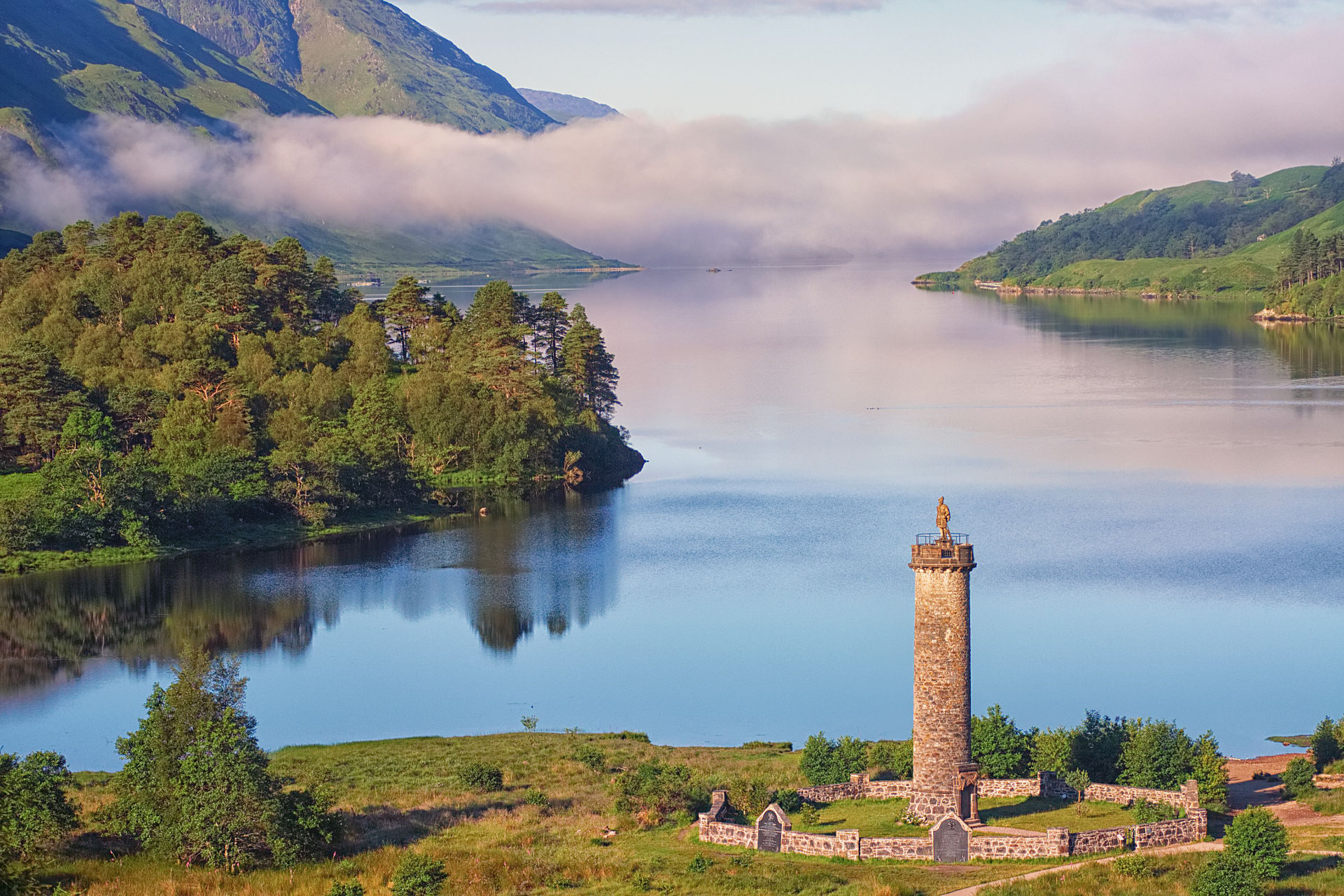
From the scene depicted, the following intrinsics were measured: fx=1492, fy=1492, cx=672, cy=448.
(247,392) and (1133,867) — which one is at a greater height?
(247,392)

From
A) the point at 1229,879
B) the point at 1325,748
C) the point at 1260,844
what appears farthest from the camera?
the point at 1325,748

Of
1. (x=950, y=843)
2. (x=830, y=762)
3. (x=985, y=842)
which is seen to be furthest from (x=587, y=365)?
(x=985, y=842)

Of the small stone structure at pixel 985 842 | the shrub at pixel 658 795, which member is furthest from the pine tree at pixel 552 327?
the small stone structure at pixel 985 842

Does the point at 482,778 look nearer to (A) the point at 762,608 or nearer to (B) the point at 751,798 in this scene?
(B) the point at 751,798

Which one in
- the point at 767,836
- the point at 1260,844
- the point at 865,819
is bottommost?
the point at 865,819

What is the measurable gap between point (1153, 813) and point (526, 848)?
17958mm

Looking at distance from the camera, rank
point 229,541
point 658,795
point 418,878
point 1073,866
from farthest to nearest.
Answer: point 229,541 < point 658,795 < point 418,878 < point 1073,866

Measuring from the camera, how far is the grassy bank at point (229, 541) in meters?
95.2

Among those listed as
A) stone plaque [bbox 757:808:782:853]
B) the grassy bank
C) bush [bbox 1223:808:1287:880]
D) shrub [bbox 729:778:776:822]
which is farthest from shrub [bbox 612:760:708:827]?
the grassy bank

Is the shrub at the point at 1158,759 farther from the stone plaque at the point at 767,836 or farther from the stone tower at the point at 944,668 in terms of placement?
the stone plaque at the point at 767,836

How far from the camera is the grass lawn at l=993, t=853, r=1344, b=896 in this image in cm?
3641

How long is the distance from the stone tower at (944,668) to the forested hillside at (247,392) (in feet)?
229

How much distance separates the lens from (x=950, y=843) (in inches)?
1587

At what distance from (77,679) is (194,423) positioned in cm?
4687
